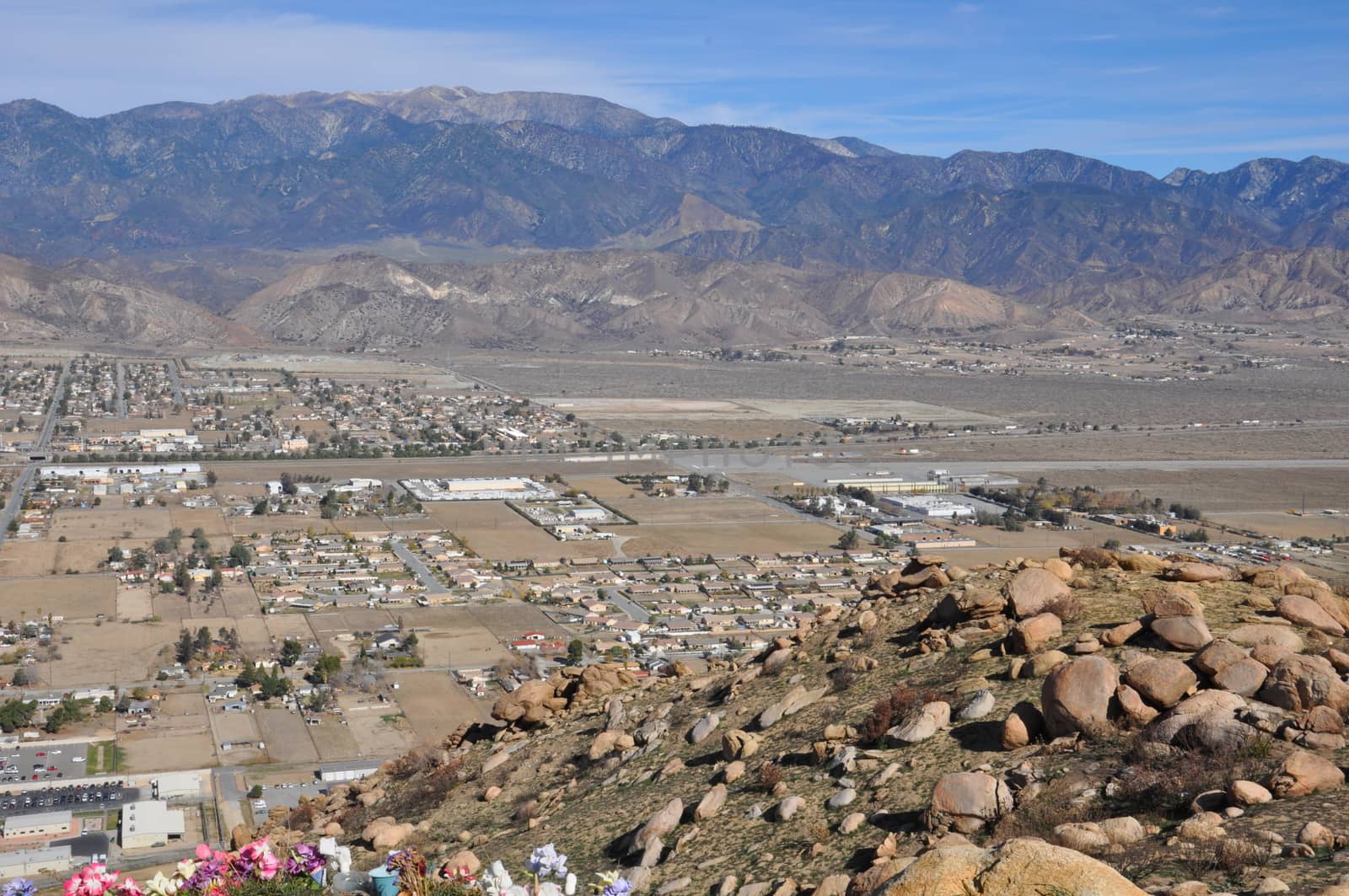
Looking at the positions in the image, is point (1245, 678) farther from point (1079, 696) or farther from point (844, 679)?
point (844, 679)

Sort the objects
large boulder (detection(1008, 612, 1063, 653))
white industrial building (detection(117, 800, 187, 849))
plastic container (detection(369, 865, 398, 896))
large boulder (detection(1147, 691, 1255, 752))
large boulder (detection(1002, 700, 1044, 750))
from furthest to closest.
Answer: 1. white industrial building (detection(117, 800, 187, 849))
2. large boulder (detection(1008, 612, 1063, 653))
3. large boulder (detection(1002, 700, 1044, 750))
4. large boulder (detection(1147, 691, 1255, 752))
5. plastic container (detection(369, 865, 398, 896))

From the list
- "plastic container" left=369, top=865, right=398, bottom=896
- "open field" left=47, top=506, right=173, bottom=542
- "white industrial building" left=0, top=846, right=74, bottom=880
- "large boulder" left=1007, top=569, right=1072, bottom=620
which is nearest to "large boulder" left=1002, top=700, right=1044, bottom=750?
"large boulder" left=1007, top=569, right=1072, bottom=620

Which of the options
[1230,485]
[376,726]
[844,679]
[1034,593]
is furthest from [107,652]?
[1230,485]

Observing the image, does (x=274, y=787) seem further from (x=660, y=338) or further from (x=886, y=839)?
(x=660, y=338)

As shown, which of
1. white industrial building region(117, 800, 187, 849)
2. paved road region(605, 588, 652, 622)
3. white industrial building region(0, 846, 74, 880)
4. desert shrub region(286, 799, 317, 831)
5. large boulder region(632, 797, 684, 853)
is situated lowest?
paved road region(605, 588, 652, 622)

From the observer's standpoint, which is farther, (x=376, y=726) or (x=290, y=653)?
(x=290, y=653)

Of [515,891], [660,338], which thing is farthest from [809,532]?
[660,338]

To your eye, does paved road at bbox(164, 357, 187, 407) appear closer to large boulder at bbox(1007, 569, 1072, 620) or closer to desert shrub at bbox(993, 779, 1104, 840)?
large boulder at bbox(1007, 569, 1072, 620)
